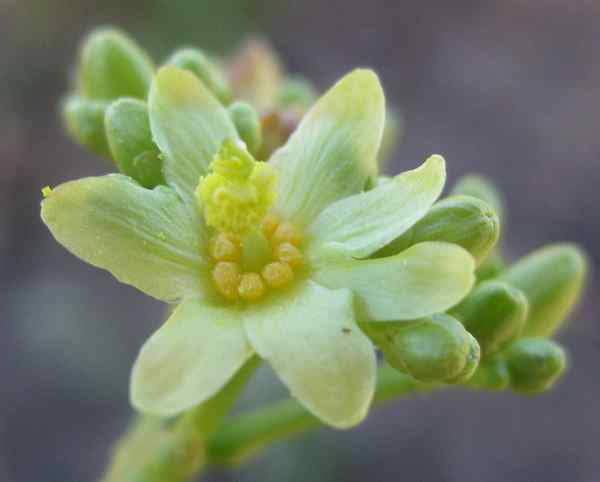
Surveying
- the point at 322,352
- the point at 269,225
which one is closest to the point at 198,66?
the point at 269,225

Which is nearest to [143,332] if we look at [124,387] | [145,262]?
[124,387]

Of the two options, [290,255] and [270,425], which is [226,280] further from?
[270,425]

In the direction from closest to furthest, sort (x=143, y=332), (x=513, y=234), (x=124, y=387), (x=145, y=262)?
(x=145, y=262), (x=124, y=387), (x=143, y=332), (x=513, y=234)

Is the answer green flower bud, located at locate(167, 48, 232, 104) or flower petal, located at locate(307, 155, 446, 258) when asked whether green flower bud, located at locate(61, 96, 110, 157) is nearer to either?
green flower bud, located at locate(167, 48, 232, 104)

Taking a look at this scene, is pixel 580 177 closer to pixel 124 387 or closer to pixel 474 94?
pixel 474 94

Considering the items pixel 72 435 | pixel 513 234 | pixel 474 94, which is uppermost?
pixel 474 94

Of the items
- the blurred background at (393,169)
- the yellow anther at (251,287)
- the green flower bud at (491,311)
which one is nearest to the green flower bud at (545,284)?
the green flower bud at (491,311)

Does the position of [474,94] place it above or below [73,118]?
below
